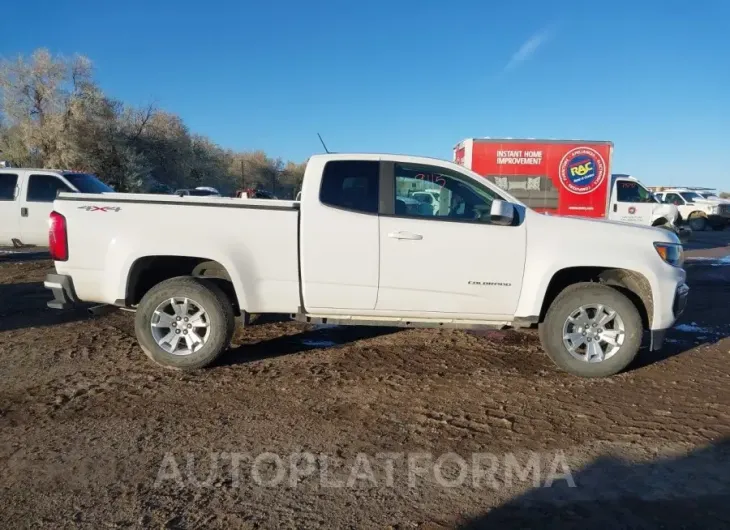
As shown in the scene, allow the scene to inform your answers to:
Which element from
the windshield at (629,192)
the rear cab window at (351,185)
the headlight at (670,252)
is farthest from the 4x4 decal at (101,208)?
the windshield at (629,192)

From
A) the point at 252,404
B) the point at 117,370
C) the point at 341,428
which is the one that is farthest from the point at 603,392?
the point at 117,370

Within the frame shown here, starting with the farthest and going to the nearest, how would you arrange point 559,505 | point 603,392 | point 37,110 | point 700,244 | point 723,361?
point 37,110
point 700,244
point 723,361
point 603,392
point 559,505

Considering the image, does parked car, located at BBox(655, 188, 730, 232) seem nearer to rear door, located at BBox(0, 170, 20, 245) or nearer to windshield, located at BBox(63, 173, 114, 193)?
windshield, located at BBox(63, 173, 114, 193)

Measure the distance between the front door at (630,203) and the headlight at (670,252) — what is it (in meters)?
14.2

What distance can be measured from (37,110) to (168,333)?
32016mm

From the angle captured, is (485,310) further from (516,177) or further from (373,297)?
(516,177)

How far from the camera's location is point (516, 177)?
51.6ft

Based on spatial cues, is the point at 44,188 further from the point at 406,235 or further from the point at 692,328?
the point at 692,328

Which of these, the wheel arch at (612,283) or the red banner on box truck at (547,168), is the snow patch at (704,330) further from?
the red banner on box truck at (547,168)

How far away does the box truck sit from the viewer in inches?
609

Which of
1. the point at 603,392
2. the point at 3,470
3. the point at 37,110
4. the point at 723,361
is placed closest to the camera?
the point at 3,470

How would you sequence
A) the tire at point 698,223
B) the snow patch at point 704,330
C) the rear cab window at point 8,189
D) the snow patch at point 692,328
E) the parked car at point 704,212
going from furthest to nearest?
1. the tire at point 698,223
2. the parked car at point 704,212
3. the rear cab window at point 8,189
4. the snow patch at point 692,328
5. the snow patch at point 704,330

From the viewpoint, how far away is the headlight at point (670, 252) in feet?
17.6

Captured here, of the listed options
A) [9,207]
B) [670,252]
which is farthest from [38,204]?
[670,252]
